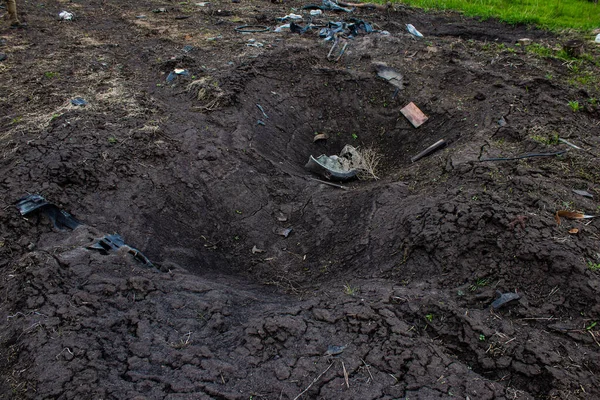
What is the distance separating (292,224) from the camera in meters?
3.99

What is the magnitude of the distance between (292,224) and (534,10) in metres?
7.86

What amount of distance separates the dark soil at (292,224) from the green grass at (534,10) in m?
1.93

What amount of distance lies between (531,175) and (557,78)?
2.48 meters

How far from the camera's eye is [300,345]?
7.66ft

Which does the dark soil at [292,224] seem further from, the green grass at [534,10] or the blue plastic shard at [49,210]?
the green grass at [534,10]

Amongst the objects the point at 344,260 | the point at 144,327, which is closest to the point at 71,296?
the point at 144,327

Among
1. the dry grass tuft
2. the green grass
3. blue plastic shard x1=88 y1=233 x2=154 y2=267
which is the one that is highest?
the green grass

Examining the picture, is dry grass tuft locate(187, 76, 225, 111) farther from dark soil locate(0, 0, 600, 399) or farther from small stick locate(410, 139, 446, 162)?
small stick locate(410, 139, 446, 162)

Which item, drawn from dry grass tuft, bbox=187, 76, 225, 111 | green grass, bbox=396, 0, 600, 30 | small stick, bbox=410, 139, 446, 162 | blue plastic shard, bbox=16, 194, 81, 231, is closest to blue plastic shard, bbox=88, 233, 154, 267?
blue plastic shard, bbox=16, 194, 81, 231

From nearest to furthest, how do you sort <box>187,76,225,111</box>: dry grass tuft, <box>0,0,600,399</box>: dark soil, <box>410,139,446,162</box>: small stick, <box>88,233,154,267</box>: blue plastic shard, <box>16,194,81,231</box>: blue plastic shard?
<box>0,0,600,399</box>: dark soil → <box>88,233,154,267</box>: blue plastic shard → <box>16,194,81,231</box>: blue plastic shard → <box>410,139,446,162</box>: small stick → <box>187,76,225,111</box>: dry grass tuft

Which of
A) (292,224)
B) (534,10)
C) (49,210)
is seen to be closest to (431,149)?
(292,224)

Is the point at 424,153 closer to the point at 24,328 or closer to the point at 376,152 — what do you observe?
the point at 376,152

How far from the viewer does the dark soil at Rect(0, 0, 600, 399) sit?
2201 millimetres

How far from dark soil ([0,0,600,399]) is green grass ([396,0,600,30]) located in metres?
1.93
